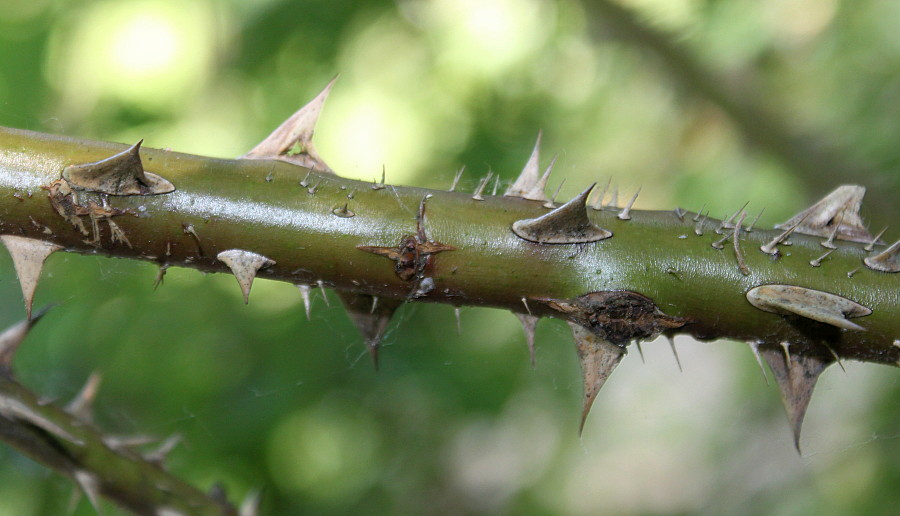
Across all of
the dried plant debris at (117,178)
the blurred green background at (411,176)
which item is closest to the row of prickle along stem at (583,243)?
the dried plant debris at (117,178)

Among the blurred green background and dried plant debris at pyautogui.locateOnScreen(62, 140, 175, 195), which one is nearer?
dried plant debris at pyautogui.locateOnScreen(62, 140, 175, 195)

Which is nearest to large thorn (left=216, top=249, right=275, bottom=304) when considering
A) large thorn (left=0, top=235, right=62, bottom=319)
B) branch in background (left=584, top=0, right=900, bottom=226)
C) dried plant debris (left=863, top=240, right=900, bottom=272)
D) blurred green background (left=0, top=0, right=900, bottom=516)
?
large thorn (left=0, top=235, right=62, bottom=319)

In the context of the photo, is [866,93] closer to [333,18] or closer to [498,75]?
[498,75]

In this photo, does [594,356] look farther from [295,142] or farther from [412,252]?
[295,142]

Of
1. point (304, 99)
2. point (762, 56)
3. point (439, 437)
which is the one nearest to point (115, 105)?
point (304, 99)

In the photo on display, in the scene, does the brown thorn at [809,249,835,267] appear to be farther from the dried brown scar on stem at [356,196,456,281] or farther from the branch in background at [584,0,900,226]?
the branch in background at [584,0,900,226]

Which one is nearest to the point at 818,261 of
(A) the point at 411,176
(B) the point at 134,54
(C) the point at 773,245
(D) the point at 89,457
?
(C) the point at 773,245

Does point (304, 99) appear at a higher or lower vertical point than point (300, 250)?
higher
